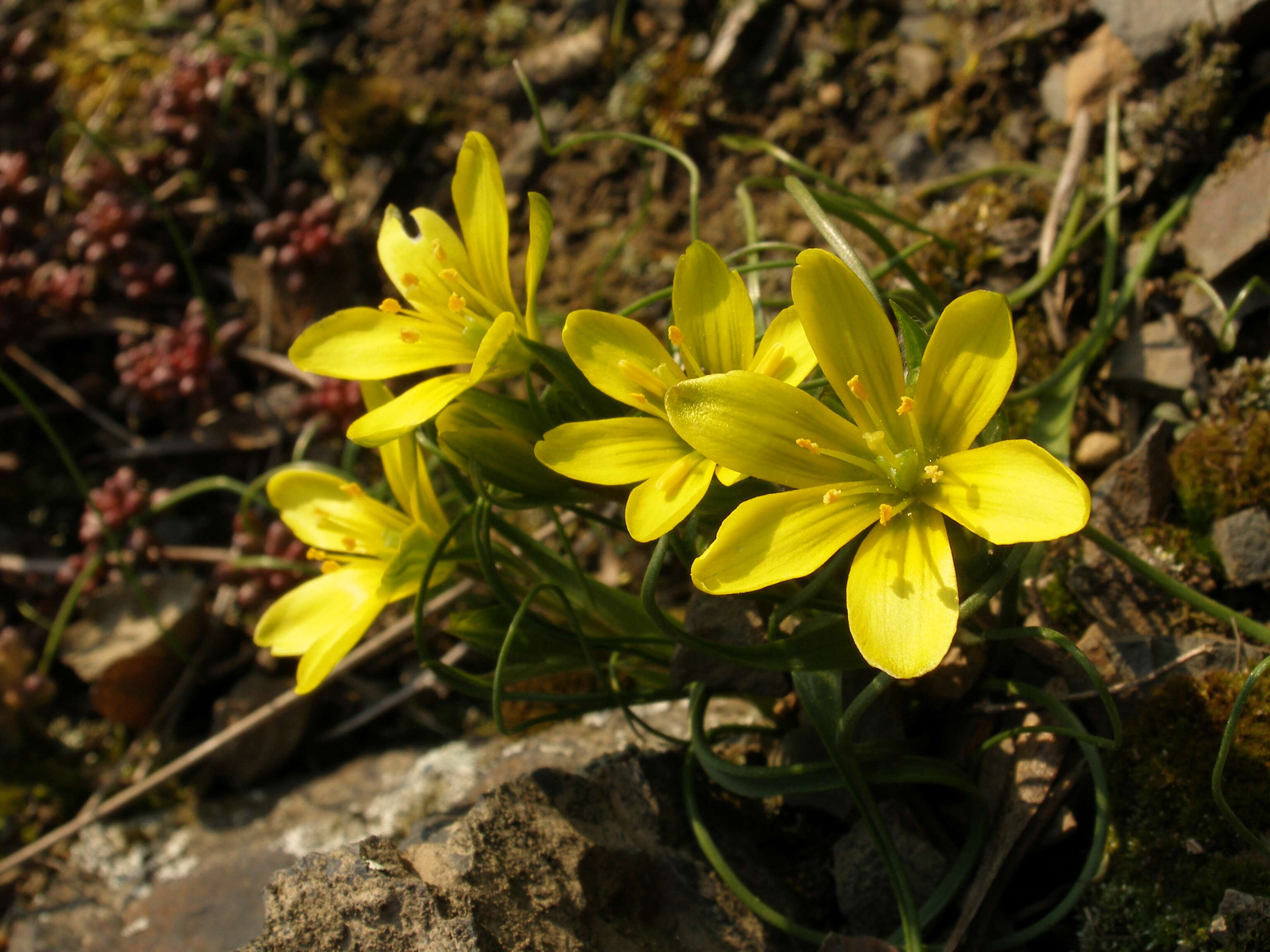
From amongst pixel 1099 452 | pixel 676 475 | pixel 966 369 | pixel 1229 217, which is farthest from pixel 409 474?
pixel 1229 217

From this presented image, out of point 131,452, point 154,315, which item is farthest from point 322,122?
point 131,452

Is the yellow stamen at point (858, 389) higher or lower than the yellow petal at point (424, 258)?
lower

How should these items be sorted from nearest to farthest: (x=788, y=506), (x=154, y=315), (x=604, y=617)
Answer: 1. (x=788, y=506)
2. (x=604, y=617)
3. (x=154, y=315)

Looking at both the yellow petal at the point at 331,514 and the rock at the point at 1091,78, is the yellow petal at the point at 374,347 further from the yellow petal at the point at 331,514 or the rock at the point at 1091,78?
the rock at the point at 1091,78

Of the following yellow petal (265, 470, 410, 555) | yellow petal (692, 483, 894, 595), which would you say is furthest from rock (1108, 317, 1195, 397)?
yellow petal (265, 470, 410, 555)

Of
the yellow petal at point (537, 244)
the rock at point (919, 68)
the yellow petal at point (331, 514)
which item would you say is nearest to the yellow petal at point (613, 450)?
the yellow petal at point (537, 244)

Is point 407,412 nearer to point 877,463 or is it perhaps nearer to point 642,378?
point 642,378

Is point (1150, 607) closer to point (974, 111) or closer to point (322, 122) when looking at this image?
point (974, 111)

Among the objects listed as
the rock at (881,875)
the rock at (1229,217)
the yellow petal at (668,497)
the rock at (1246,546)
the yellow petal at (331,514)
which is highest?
the yellow petal at (668,497)
